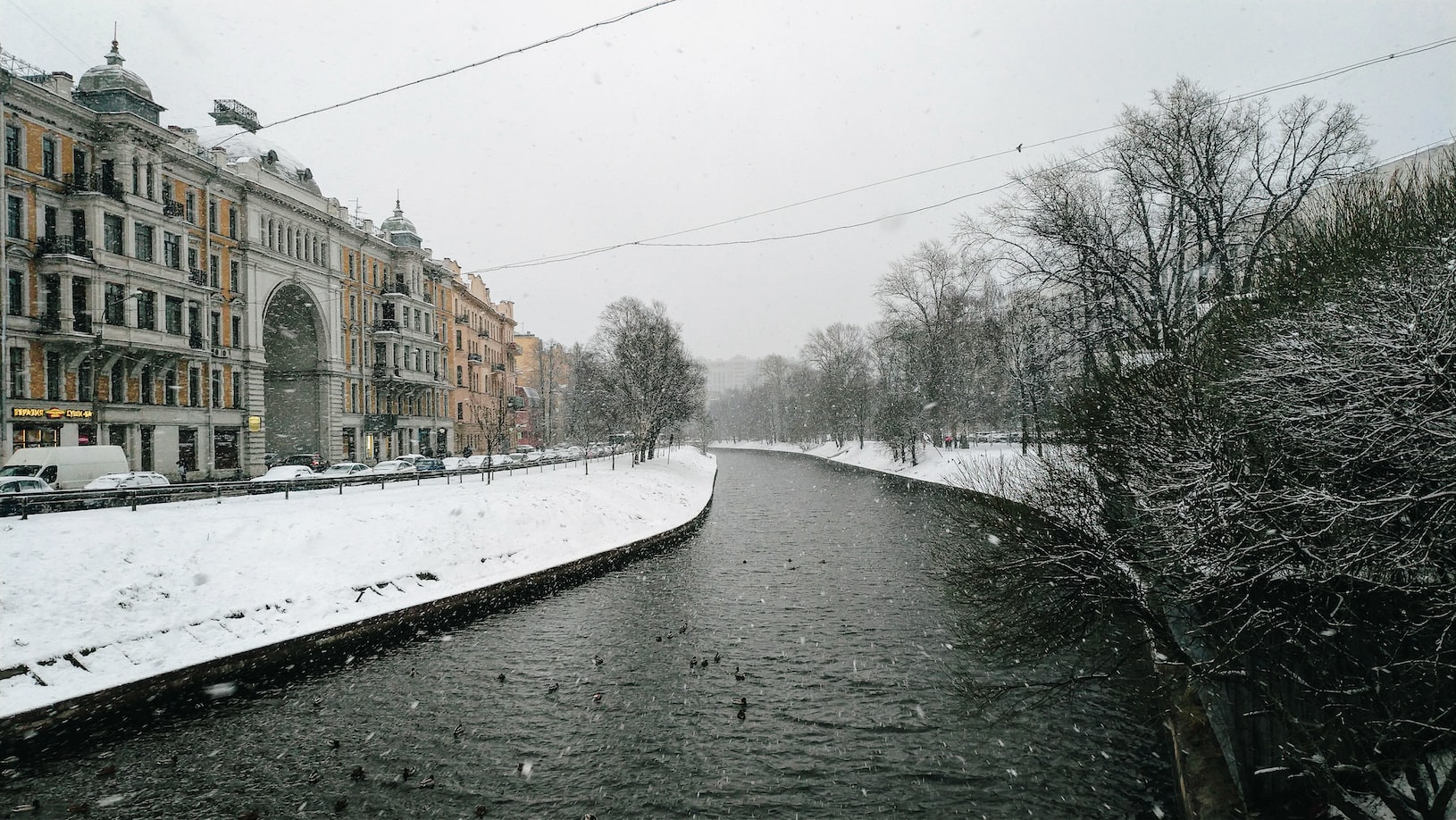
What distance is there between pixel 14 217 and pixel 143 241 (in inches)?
186

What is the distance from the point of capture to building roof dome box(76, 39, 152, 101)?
3142 centimetres

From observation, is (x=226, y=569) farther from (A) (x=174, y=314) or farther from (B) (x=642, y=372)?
(B) (x=642, y=372)

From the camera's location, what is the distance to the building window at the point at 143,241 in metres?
31.7

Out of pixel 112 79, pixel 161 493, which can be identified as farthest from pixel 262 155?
pixel 161 493

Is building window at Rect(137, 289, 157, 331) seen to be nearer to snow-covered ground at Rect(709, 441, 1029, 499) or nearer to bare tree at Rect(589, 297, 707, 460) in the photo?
bare tree at Rect(589, 297, 707, 460)

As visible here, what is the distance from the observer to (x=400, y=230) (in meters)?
53.8

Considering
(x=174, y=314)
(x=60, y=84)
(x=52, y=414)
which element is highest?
(x=60, y=84)

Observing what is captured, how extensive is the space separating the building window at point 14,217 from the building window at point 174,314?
611 cm

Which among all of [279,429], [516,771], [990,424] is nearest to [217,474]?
[279,429]

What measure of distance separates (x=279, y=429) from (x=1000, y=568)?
49.1 m

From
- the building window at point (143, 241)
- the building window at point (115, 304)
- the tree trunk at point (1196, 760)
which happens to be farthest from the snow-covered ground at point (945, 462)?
the building window at point (143, 241)

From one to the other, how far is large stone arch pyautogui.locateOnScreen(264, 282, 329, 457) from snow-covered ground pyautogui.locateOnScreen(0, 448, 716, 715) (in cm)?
2774

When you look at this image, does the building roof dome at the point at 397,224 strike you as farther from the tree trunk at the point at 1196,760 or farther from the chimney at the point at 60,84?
the tree trunk at the point at 1196,760

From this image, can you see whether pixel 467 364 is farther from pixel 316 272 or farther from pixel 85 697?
pixel 85 697
